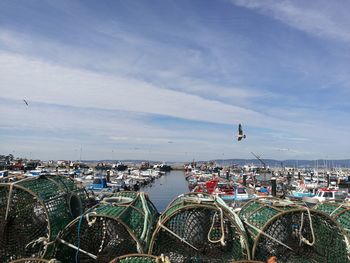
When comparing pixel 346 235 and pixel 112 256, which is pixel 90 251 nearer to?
pixel 112 256

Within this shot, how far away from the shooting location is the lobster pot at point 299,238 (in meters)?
5.17

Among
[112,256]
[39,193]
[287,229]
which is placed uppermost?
[39,193]

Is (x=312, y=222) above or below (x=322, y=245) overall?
above

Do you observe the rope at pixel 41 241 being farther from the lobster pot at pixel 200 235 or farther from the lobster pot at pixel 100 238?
the lobster pot at pixel 200 235

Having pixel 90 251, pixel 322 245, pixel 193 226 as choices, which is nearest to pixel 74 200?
pixel 90 251

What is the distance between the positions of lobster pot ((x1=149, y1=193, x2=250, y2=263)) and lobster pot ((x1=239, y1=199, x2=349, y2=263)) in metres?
0.29

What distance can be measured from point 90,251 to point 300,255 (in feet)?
9.99

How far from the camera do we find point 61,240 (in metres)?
4.98

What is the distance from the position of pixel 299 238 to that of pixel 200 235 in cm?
144

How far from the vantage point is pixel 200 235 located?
5.27 metres

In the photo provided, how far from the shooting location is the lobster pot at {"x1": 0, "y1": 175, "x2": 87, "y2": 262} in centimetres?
531

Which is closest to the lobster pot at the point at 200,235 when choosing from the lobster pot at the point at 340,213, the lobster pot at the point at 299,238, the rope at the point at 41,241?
the lobster pot at the point at 299,238

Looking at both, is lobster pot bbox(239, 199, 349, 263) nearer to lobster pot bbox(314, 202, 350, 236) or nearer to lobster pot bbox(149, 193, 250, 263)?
lobster pot bbox(149, 193, 250, 263)

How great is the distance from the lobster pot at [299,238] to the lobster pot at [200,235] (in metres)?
0.29
